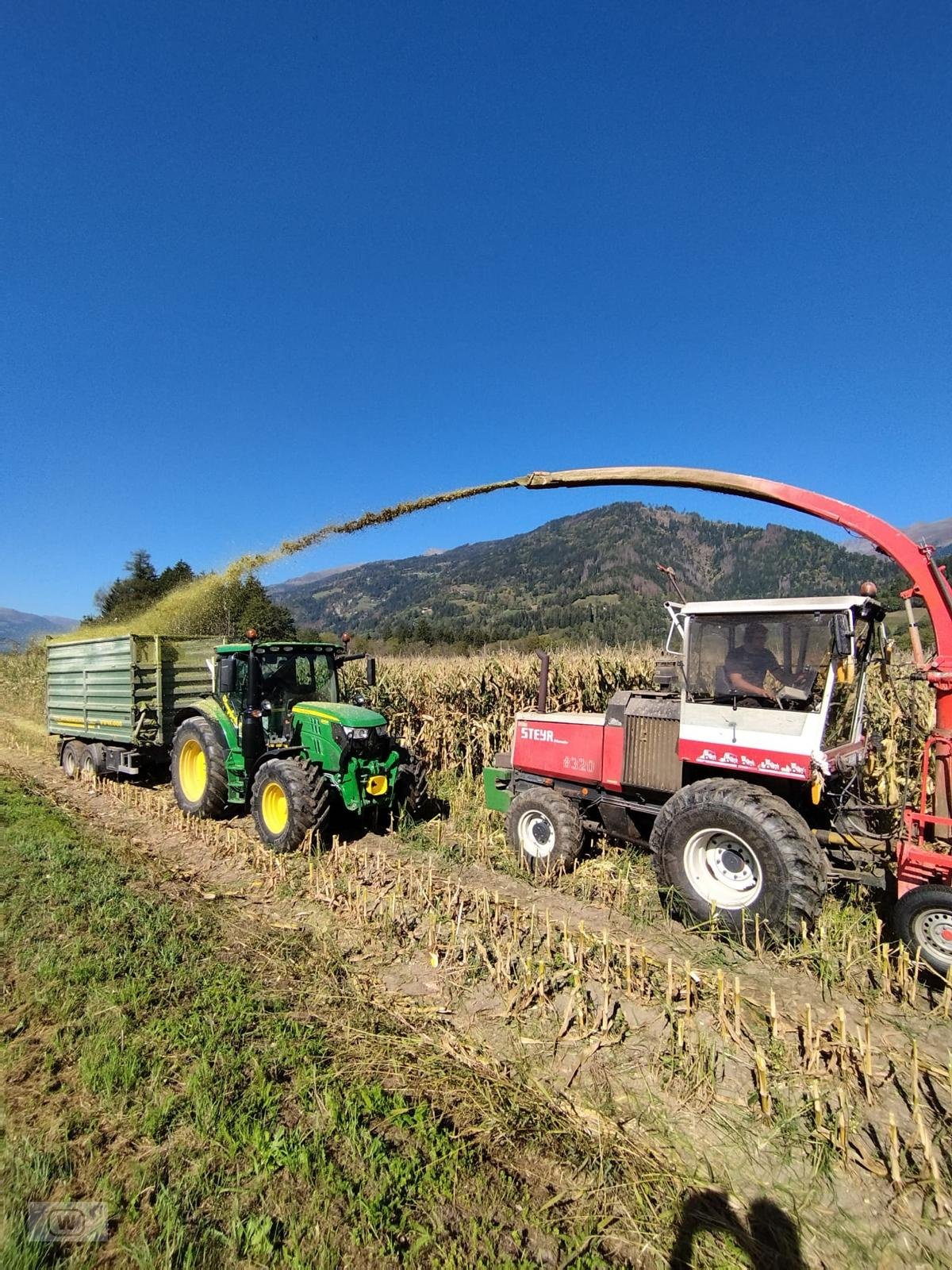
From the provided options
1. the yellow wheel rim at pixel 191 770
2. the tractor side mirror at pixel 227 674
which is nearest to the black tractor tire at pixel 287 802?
the tractor side mirror at pixel 227 674

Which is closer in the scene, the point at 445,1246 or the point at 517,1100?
the point at 445,1246

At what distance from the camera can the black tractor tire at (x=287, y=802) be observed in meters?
6.44

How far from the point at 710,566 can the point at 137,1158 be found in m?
65.7

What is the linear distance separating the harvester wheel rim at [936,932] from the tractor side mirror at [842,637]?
66.3 inches

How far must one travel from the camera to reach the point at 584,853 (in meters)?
6.61

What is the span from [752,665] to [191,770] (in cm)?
722

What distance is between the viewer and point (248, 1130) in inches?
104

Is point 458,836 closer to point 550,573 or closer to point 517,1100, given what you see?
point 517,1100

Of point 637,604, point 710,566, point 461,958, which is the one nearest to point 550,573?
point 710,566

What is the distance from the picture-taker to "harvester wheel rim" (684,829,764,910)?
4.71 metres

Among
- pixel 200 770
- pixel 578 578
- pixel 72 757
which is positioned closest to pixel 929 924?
pixel 200 770

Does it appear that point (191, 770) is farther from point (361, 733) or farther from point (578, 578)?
point (578, 578)

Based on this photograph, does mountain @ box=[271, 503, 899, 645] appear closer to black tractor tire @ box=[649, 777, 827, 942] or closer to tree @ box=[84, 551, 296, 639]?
black tractor tire @ box=[649, 777, 827, 942]

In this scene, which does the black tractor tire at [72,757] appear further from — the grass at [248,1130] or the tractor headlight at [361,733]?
the grass at [248,1130]
